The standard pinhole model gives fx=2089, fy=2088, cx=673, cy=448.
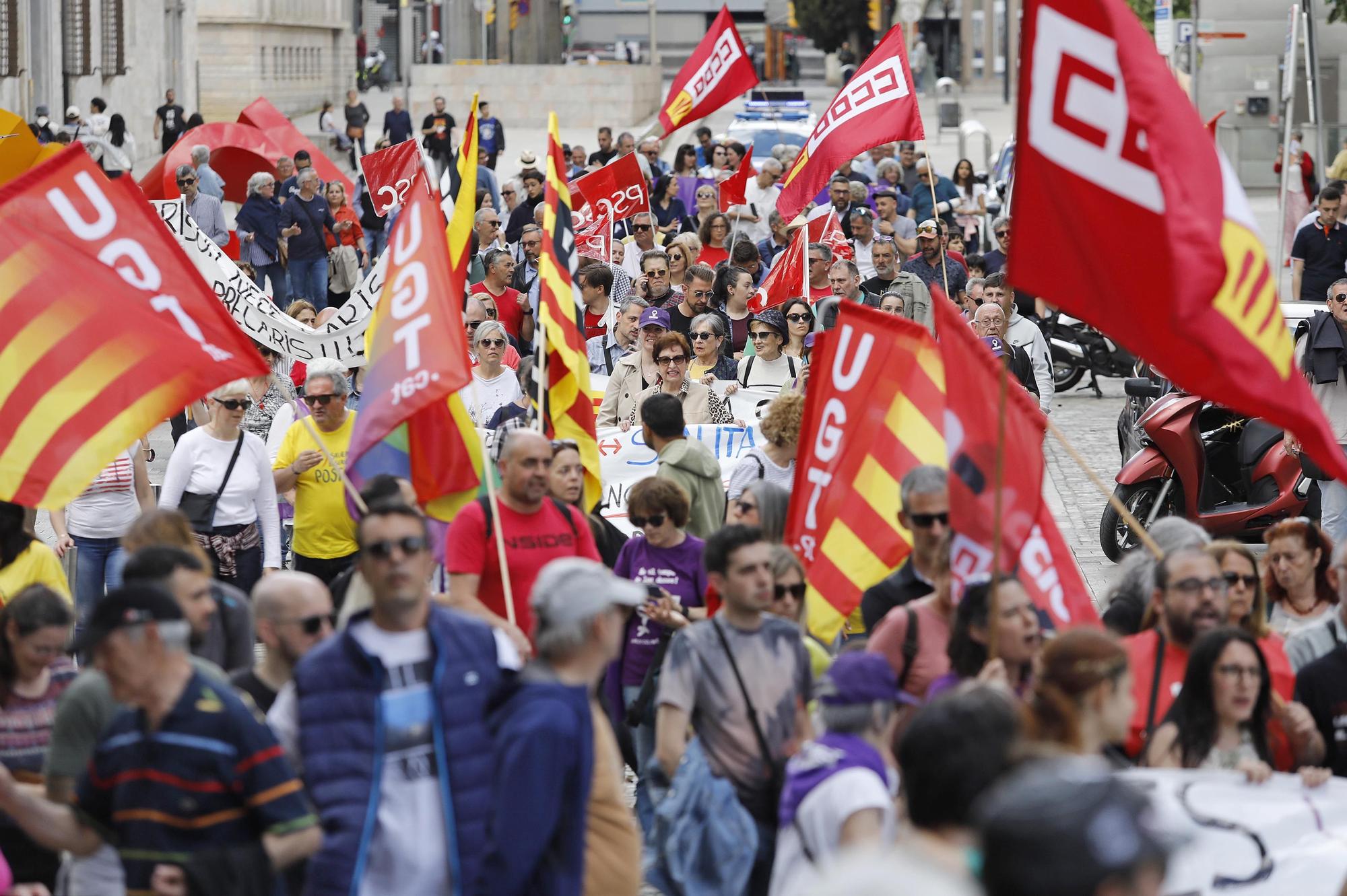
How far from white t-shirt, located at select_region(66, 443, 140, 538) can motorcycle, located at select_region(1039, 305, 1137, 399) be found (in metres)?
11.7

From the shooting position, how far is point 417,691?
4.68 m

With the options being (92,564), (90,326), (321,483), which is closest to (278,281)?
(92,564)

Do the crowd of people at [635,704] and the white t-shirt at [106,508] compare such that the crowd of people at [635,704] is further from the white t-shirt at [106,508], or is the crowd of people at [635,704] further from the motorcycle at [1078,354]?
the motorcycle at [1078,354]

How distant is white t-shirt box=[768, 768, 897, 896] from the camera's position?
464 cm

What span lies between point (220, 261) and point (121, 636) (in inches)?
364

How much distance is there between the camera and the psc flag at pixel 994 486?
5664 mm

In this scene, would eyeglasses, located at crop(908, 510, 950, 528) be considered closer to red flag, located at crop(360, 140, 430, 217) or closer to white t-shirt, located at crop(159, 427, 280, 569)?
white t-shirt, located at crop(159, 427, 280, 569)

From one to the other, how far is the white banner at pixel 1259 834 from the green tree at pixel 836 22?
81101 millimetres

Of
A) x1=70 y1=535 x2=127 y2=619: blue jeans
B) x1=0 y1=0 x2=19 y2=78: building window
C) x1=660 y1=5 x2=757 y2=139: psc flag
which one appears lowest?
x1=70 y1=535 x2=127 y2=619: blue jeans

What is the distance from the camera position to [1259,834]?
5.38 metres

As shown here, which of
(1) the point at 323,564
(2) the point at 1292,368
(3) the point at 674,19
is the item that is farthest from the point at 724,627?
(3) the point at 674,19

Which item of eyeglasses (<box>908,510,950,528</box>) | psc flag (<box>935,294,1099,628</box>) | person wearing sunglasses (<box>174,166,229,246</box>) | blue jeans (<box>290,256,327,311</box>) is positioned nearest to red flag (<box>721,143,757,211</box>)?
blue jeans (<box>290,256,327,311</box>)

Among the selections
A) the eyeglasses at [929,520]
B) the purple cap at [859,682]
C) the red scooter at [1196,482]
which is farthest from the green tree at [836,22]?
the purple cap at [859,682]

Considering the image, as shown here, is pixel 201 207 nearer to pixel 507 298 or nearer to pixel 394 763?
pixel 507 298
